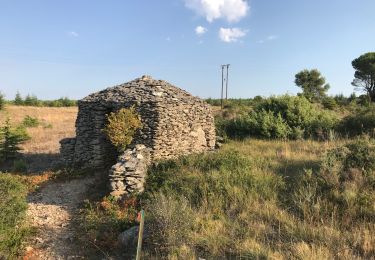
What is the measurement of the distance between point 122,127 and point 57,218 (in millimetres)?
3724

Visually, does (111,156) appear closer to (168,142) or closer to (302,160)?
(168,142)

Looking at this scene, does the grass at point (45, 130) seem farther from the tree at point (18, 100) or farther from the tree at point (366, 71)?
the tree at point (366, 71)

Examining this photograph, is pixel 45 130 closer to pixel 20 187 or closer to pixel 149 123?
pixel 149 123

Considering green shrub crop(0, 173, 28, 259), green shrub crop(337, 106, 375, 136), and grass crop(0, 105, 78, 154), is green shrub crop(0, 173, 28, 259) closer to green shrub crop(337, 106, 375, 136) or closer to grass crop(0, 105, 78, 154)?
grass crop(0, 105, 78, 154)

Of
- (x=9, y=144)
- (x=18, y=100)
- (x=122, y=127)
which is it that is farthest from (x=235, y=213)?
(x=18, y=100)

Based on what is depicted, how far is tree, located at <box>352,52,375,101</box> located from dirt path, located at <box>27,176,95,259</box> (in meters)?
41.6

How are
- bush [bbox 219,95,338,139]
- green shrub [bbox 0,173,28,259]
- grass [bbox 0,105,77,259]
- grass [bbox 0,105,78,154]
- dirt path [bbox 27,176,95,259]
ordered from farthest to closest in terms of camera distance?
grass [bbox 0,105,78,154], bush [bbox 219,95,338,139], dirt path [bbox 27,176,95,259], grass [bbox 0,105,77,259], green shrub [bbox 0,173,28,259]

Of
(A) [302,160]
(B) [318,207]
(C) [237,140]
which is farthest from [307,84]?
(B) [318,207]

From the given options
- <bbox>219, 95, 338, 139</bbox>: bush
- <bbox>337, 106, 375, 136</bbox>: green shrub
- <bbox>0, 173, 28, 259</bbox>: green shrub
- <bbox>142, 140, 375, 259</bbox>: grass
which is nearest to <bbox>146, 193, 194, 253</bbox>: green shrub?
<bbox>142, 140, 375, 259</bbox>: grass

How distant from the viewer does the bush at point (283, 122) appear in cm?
1377

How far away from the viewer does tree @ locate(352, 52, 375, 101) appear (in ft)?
140

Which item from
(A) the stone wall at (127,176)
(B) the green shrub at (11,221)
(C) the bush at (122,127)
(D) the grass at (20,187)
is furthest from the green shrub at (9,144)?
(B) the green shrub at (11,221)

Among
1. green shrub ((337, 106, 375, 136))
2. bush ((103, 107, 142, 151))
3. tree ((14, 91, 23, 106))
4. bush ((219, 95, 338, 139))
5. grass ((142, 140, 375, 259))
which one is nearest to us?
grass ((142, 140, 375, 259))

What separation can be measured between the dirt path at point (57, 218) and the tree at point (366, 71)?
41.6 meters
